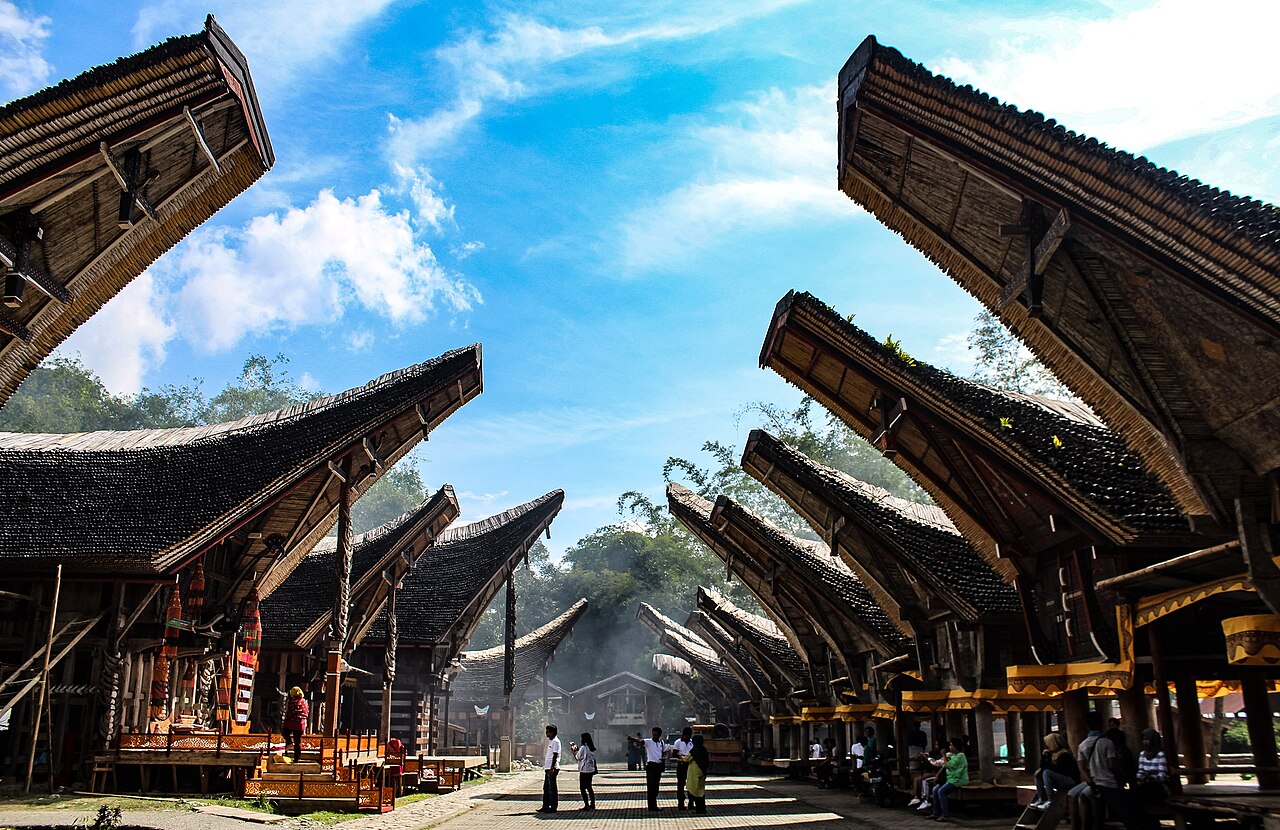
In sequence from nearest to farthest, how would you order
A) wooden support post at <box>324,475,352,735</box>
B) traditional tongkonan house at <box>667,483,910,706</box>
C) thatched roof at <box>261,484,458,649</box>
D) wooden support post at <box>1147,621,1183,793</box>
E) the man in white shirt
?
1. wooden support post at <box>1147,621,1183,793</box>
2. the man in white shirt
3. wooden support post at <box>324,475,352,735</box>
4. traditional tongkonan house at <box>667,483,910,706</box>
5. thatched roof at <box>261,484,458,649</box>

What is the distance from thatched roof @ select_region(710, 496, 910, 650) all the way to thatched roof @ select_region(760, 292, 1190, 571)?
21.3 ft

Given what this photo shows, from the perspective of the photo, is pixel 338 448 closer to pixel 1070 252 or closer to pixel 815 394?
pixel 815 394

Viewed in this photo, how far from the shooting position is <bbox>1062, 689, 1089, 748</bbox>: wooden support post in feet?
37.1

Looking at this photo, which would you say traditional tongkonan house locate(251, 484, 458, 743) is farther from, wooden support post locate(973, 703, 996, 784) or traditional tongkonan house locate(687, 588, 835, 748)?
wooden support post locate(973, 703, 996, 784)

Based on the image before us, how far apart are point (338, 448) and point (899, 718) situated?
1134 centimetres

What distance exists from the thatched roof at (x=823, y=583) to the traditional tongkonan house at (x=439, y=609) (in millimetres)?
9456

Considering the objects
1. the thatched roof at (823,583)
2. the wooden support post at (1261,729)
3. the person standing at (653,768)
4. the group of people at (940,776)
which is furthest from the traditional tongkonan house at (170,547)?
the wooden support post at (1261,729)

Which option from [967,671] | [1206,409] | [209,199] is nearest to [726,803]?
[967,671]

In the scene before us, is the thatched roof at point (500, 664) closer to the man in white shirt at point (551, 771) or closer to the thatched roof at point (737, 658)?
the thatched roof at point (737, 658)

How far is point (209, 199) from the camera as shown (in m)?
9.01

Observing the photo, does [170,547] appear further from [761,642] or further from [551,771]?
[761,642]

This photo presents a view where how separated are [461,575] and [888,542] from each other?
677 inches

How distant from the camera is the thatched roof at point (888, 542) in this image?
14.4m

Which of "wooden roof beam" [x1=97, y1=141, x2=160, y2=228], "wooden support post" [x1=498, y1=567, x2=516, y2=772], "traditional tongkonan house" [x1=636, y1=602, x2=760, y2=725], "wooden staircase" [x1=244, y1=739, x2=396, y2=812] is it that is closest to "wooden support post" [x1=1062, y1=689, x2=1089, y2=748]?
"wooden staircase" [x1=244, y1=739, x2=396, y2=812]
